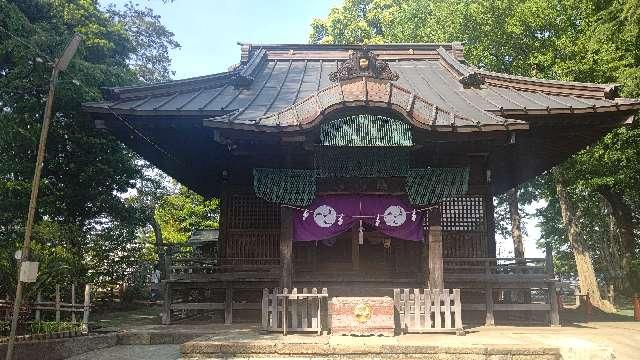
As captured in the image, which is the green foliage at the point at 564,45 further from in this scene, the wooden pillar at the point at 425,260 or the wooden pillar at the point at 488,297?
the wooden pillar at the point at 425,260

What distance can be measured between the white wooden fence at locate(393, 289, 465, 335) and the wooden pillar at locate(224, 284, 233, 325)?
4.80 meters

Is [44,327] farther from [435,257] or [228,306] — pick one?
[435,257]

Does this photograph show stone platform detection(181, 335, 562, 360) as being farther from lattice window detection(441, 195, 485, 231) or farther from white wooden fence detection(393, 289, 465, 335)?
lattice window detection(441, 195, 485, 231)

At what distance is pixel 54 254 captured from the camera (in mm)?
14234

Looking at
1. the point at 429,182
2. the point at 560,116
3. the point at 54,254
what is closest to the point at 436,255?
the point at 429,182

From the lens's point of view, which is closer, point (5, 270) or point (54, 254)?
point (5, 270)

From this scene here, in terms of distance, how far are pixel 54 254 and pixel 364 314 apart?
33.7ft

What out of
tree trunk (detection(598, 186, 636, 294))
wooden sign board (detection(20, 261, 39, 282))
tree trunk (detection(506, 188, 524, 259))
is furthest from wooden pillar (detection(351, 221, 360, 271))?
tree trunk (detection(598, 186, 636, 294))

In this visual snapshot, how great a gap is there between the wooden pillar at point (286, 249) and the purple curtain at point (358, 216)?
2.02 feet

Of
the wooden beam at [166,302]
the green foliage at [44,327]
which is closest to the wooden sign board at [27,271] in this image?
the green foliage at [44,327]

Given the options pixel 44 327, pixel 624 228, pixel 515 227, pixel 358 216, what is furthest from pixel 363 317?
pixel 624 228

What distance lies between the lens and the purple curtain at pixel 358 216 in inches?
446

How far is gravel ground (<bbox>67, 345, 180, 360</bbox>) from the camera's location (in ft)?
32.7

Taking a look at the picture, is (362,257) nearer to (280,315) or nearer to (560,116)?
(280,315)
